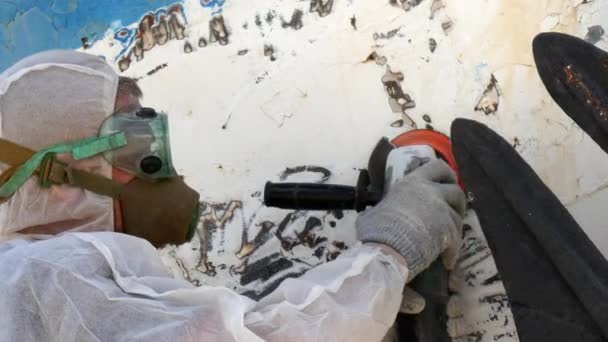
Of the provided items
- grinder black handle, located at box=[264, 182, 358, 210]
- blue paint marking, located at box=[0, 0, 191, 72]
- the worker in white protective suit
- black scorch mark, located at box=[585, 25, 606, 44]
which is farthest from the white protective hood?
black scorch mark, located at box=[585, 25, 606, 44]

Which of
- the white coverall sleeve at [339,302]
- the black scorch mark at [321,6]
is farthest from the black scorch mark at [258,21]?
the white coverall sleeve at [339,302]

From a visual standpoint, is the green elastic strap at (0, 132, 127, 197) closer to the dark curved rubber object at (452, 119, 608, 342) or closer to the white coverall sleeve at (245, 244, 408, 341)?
the white coverall sleeve at (245, 244, 408, 341)

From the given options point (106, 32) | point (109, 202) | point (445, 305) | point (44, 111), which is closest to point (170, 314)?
point (109, 202)

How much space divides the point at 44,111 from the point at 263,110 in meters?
0.53

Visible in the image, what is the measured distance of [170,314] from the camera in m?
1.01

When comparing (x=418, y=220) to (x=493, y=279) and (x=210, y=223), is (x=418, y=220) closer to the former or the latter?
(x=493, y=279)

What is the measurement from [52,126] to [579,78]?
2.64 feet

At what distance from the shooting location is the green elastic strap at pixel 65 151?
118 cm

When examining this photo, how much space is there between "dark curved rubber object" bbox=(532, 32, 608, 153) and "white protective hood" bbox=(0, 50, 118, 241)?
2.34ft

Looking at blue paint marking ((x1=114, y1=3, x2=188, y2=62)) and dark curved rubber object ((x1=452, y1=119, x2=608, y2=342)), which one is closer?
dark curved rubber object ((x1=452, y1=119, x2=608, y2=342))

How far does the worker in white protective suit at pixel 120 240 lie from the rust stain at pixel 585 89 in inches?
13.3

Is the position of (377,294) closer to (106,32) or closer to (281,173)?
(281,173)

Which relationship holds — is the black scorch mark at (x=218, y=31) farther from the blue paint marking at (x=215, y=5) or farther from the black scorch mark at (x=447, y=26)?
the black scorch mark at (x=447, y=26)

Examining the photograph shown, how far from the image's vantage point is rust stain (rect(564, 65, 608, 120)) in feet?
3.02
